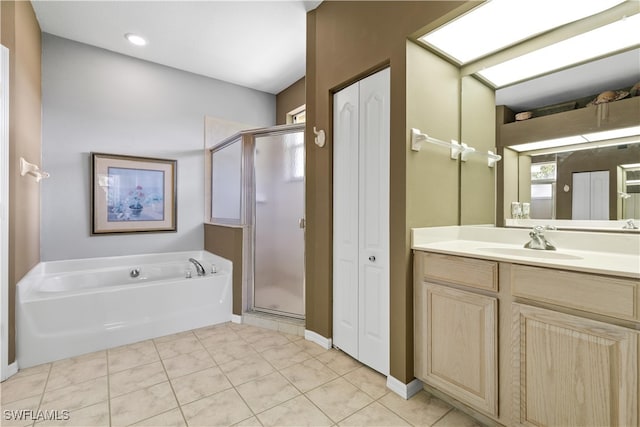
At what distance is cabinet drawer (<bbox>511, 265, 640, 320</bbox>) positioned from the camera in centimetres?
100

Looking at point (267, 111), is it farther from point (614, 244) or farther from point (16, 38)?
point (614, 244)

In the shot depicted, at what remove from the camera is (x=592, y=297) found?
3.51 ft

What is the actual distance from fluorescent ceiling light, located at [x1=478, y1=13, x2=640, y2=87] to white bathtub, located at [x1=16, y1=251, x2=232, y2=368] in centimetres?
278

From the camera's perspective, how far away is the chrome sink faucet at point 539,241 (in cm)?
157

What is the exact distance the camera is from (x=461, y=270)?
58.5 inches

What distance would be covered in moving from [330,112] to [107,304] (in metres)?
2.33

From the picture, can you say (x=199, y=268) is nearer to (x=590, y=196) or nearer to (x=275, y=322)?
(x=275, y=322)

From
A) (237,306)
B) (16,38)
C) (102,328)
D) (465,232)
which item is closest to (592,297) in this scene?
(465,232)

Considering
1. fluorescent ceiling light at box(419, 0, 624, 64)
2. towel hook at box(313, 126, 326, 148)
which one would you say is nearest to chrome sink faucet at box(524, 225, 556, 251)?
fluorescent ceiling light at box(419, 0, 624, 64)

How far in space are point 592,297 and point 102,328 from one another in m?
3.03

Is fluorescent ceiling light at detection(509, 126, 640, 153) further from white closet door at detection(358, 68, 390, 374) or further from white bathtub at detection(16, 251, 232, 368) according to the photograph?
white bathtub at detection(16, 251, 232, 368)

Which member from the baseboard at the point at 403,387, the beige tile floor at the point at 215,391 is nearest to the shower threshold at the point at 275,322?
the beige tile floor at the point at 215,391

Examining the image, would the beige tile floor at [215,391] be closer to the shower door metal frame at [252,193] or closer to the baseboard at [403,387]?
the baseboard at [403,387]

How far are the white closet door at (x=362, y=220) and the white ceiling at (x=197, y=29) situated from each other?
107cm
